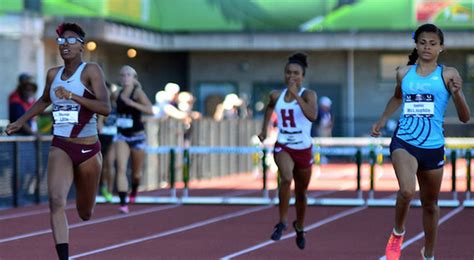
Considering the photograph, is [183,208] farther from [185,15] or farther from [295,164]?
[185,15]

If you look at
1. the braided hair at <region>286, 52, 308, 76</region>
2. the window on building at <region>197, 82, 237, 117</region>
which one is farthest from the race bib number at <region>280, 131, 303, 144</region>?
the window on building at <region>197, 82, 237, 117</region>

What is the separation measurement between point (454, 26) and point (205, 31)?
816 cm

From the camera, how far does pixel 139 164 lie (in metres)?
16.8

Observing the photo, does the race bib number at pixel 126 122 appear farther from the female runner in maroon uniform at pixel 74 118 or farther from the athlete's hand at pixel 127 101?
the female runner in maroon uniform at pixel 74 118

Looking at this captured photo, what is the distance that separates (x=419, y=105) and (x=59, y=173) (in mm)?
2998

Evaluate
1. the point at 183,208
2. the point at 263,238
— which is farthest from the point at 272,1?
the point at 263,238

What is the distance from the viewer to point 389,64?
4003 centimetres

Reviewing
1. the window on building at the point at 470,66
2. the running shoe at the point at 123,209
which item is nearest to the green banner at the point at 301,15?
the window on building at the point at 470,66

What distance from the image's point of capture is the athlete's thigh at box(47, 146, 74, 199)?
9.33m

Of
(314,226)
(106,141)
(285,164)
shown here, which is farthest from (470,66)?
(285,164)

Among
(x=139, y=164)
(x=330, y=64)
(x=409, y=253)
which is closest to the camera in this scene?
(x=409, y=253)

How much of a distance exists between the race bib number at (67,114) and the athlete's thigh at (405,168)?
8.69 ft

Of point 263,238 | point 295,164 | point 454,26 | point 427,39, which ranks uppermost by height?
point 454,26

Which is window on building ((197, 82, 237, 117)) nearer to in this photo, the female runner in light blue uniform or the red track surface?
the red track surface
